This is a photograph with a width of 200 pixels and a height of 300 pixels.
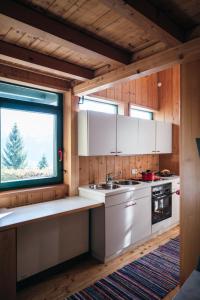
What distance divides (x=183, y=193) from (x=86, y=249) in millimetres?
1677

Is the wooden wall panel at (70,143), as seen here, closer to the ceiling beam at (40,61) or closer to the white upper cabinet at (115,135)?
the white upper cabinet at (115,135)

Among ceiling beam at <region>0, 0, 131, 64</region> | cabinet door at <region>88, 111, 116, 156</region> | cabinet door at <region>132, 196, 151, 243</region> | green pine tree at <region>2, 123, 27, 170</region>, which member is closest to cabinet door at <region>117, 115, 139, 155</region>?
cabinet door at <region>88, 111, 116, 156</region>

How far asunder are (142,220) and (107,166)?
1.05 metres

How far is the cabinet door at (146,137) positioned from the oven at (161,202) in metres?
0.71

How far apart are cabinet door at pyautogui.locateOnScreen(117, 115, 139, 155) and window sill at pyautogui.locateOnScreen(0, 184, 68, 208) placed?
111cm

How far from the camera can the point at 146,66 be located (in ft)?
7.29

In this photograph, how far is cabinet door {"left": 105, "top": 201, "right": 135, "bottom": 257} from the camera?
2.81 meters

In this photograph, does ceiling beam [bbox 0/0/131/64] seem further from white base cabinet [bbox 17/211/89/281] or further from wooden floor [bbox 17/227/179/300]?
wooden floor [bbox 17/227/179/300]

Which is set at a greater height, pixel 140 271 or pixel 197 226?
pixel 197 226

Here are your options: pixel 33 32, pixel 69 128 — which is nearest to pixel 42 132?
pixel 69 128

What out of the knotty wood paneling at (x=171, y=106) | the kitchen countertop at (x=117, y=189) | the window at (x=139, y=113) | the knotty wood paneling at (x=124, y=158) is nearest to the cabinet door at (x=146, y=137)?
the knotty wood paneling at (x=124, y=158)

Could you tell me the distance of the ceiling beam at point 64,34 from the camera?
60.9 inches

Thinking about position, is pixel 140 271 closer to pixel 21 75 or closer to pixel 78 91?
pixel 78 91

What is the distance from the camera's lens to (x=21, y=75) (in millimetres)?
2582
